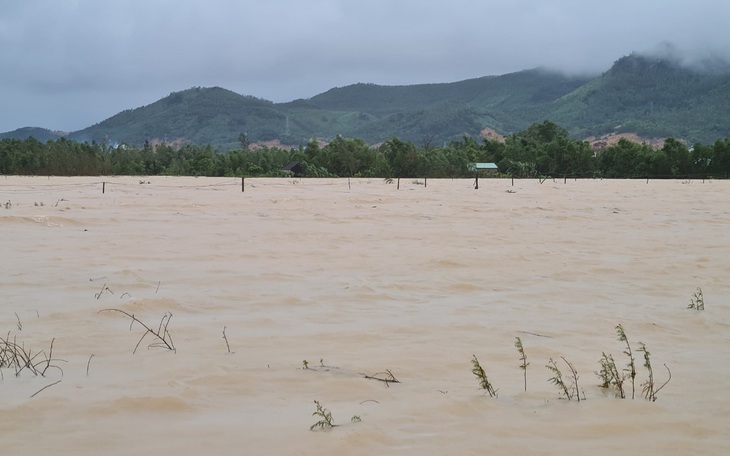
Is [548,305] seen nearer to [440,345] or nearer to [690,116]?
[440,345]

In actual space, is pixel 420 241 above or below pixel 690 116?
below

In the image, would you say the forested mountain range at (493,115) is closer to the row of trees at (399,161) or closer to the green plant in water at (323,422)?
the row of trees at (399,161)

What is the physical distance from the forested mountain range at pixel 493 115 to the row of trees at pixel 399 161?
47.2 m

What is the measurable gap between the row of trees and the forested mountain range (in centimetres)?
4723

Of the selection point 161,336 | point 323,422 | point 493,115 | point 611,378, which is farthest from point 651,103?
point 323,422

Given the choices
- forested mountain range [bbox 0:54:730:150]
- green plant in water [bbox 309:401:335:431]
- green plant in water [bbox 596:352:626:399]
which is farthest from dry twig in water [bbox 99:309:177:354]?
forested mountain range [bbox 0:54:730:150]

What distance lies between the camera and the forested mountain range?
110 metres

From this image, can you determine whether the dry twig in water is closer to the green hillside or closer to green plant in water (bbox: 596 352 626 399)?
green plant in water (bbox: 596 352 626 399)

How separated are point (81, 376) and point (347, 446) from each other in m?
1.41

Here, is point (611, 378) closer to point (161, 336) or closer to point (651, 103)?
point (161, 336)

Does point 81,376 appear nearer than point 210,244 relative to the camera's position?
Yes

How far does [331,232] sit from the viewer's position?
9031 millimetres

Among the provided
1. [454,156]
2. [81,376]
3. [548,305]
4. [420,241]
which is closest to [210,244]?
[420,241]

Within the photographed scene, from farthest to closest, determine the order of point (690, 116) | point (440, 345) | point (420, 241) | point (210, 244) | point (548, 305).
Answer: point (690, 116)
point (420, 241)
point (210, 244)
point (548, 305)
point (440, 345)
